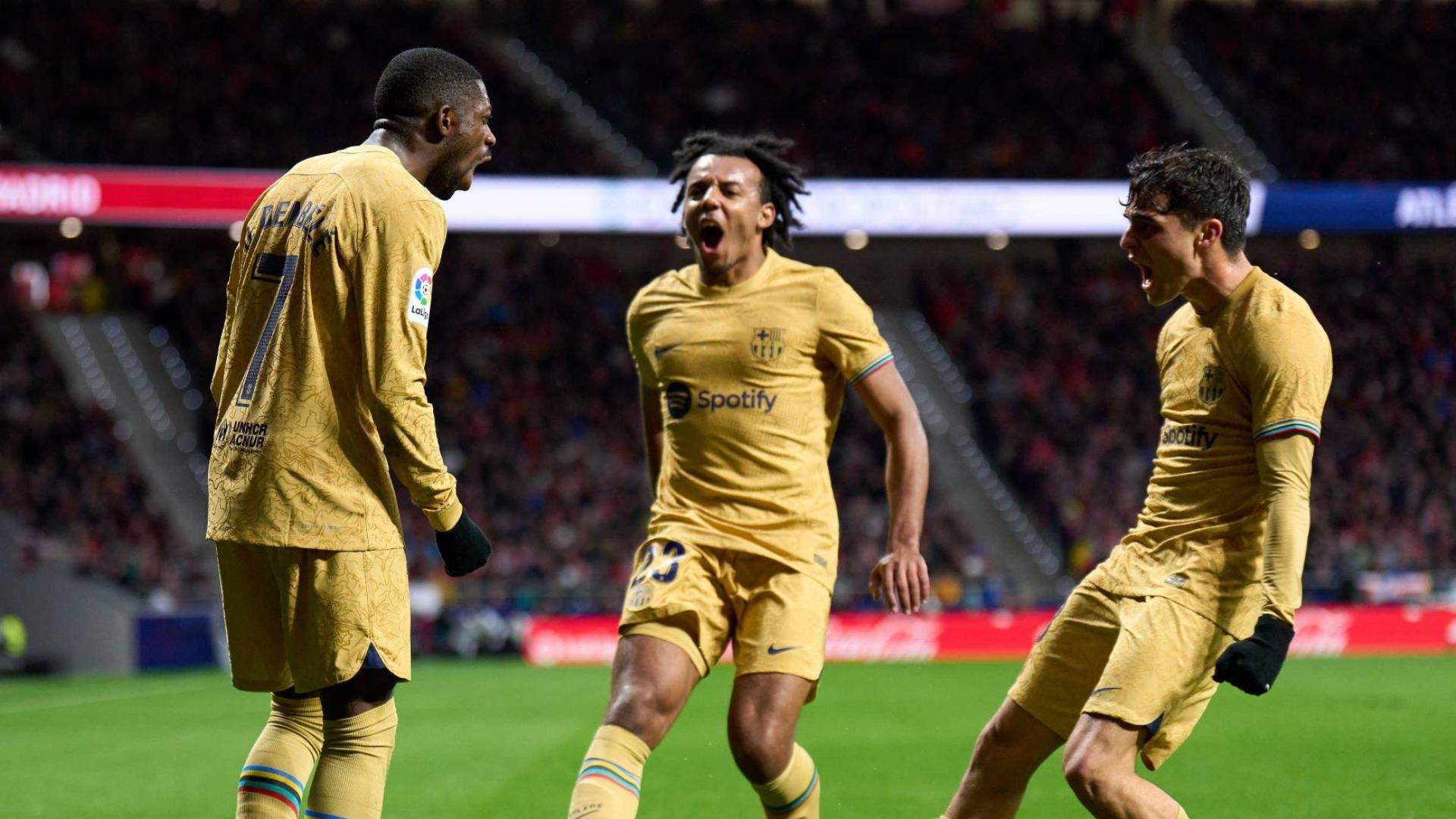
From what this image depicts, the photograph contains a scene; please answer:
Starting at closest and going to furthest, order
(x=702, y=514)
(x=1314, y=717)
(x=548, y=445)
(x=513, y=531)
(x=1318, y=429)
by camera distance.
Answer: (x=1318, y=429), (x=702, y=514), (x=1314, y=717), (x=513, y=531), (x=548, y=445)

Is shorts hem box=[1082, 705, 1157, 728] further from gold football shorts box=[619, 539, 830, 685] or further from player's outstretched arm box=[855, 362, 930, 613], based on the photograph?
gold football shorts box=[619, 539, 830, 685]

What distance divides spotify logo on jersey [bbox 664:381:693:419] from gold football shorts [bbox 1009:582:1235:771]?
135cm

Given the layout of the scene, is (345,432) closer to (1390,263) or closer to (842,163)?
(842,163)

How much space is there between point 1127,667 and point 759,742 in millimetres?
1085

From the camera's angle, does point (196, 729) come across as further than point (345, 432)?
Yes

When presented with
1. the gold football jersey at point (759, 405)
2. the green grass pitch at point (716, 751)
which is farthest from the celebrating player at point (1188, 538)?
the green grass pitch at point (716, 751)

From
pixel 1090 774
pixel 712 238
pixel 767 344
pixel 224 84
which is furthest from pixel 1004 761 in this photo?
pixel 224 84

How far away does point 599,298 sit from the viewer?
2870 centimetres

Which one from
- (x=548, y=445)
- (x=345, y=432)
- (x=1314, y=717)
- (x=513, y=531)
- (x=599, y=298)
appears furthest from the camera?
(x=599, y=298)

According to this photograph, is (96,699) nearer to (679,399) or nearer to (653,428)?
(653,428)

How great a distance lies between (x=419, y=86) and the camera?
415cm

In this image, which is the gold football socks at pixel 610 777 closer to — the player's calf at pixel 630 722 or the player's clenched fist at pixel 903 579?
the player's calf at pixel 630 722

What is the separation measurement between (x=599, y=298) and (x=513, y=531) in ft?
20.1

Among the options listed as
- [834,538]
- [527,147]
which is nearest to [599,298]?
[527,147]
